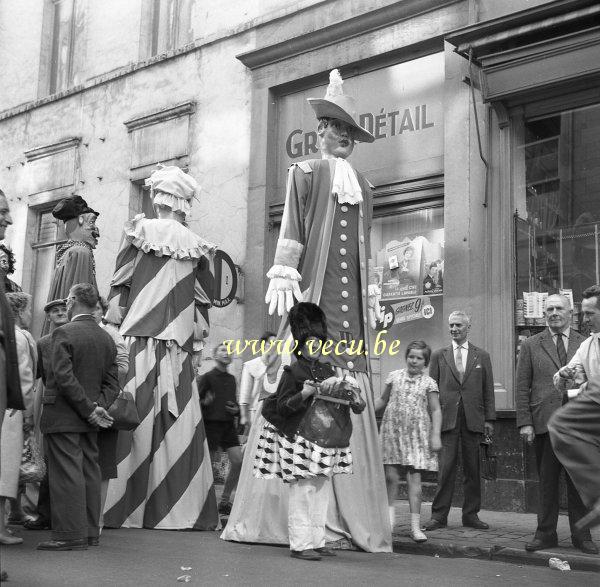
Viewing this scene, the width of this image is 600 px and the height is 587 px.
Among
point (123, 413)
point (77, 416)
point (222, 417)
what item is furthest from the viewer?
point (222, 417)

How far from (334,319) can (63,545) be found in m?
2.41

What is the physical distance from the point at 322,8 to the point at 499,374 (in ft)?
18.5

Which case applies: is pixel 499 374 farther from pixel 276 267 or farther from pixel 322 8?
pixel 322 8

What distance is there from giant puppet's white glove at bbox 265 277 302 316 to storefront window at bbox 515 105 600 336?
443 centimetres

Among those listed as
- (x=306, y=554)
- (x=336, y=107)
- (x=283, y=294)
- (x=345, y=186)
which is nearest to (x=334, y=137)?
(x=336, y=107)

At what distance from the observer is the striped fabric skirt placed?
613 cm

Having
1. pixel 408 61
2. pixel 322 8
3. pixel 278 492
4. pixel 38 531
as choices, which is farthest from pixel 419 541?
pixel 322 8

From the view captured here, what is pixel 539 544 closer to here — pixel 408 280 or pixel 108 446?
pixel 108 446

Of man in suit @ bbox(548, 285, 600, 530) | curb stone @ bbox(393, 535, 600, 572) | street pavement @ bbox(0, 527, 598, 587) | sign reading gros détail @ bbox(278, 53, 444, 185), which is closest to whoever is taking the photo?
man in suit @ bbox(548, 285, 600, 530)

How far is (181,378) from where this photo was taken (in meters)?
8.00

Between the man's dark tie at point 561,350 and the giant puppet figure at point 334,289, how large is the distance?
5.75 feet

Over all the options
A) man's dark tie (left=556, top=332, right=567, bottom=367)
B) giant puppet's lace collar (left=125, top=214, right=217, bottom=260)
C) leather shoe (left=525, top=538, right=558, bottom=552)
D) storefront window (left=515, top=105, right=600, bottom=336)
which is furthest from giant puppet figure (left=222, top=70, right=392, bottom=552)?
storefront window (left=515, top=105, right=600, bottom=336)

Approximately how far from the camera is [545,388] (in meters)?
7.86

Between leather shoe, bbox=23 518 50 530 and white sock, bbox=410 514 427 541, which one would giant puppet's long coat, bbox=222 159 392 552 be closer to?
white sock, bbox=410 514 427 541
